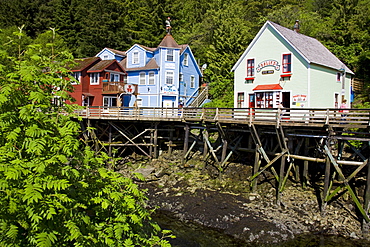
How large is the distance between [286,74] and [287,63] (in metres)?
0.79

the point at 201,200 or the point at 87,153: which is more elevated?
the point at 87,153

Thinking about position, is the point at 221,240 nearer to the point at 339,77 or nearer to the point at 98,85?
the point at 339,77

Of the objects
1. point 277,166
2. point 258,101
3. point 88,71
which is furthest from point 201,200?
point 88,71

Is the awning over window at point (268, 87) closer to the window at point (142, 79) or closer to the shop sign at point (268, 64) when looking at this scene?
the shop sign at point (268, 64)

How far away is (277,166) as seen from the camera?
63.4ft

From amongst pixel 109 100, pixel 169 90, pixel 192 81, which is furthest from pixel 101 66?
pixel 192 81

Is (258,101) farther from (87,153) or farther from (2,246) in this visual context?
(2,246)

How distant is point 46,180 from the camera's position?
4809mm

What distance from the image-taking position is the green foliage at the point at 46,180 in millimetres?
4684

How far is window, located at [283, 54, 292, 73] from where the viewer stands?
2130 centimetres

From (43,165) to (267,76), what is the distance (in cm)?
1989

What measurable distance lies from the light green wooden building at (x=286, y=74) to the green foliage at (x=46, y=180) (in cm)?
1756

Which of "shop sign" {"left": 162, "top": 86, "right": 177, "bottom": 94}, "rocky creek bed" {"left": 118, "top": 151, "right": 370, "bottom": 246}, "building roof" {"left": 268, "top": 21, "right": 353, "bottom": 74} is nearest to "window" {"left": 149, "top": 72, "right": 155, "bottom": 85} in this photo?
"shop sign" {"left": 162, "top": 86, "right": 177, "bottom": 94}

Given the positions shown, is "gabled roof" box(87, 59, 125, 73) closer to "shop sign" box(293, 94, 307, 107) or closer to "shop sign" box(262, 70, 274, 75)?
"shop sign" box(262, 70, 274, 75)
